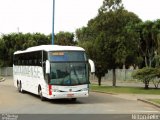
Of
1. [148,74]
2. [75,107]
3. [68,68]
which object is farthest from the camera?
[148,74]

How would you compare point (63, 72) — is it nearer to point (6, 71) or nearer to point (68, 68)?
point (68, 68)

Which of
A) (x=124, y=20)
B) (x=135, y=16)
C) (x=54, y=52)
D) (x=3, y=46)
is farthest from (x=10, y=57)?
(x=54, y=52)

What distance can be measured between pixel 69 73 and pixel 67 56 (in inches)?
42.4

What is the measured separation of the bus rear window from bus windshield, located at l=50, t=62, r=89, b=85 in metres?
0.33

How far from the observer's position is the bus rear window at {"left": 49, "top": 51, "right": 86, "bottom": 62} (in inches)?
976

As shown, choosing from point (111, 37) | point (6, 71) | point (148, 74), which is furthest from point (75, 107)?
point (6, 71)

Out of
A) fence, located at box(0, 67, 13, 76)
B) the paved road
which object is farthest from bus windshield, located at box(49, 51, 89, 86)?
fence, located at box(0, 67, 13, 76)

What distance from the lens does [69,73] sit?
24.3 m

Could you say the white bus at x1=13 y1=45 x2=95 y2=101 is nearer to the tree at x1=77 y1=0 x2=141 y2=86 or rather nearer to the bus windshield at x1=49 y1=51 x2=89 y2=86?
the bus windshield at x1=49 y1=51 x2=89 y2=86

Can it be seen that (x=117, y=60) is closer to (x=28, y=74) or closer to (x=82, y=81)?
(x=28, y=74)

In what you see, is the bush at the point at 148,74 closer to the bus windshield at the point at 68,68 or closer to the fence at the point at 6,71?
the bus windshield at the point at 68,68

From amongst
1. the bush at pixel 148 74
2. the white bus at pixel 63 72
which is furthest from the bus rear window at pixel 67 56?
the bush at pixel 148 74

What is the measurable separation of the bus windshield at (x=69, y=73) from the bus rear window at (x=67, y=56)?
0.33 m

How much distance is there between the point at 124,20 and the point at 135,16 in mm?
33659
